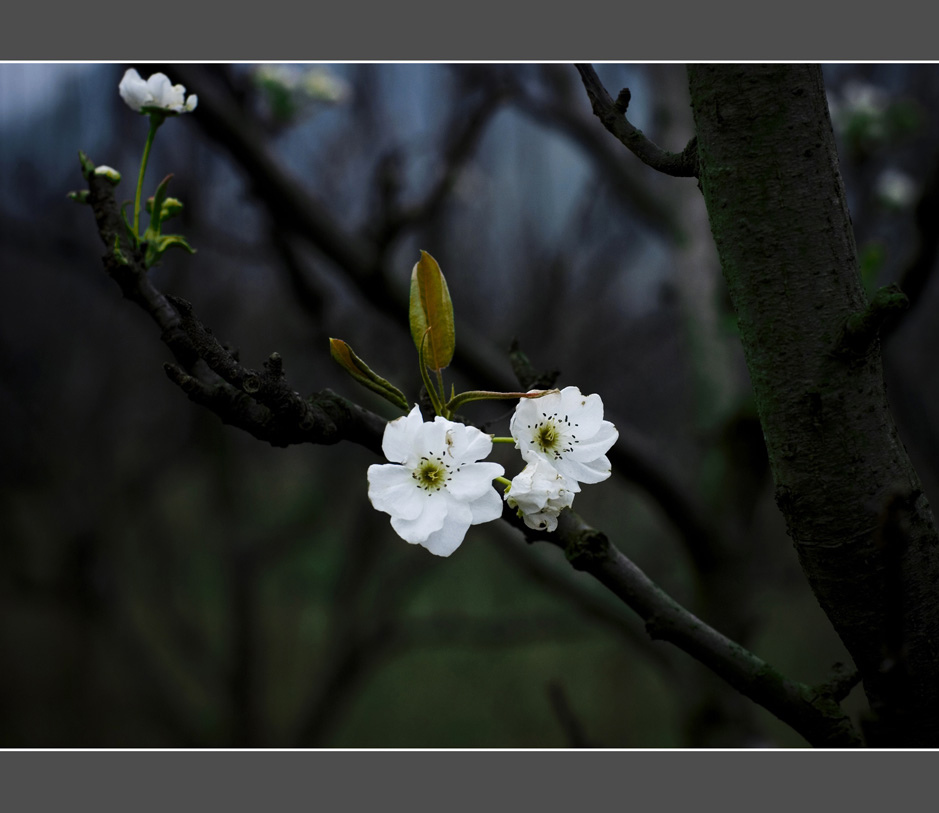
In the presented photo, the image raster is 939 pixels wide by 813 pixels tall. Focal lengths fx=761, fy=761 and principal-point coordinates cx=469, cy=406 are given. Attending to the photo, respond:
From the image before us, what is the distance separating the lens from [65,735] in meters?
2.86

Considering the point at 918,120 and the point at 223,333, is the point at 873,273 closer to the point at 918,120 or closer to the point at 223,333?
the point at 918,120

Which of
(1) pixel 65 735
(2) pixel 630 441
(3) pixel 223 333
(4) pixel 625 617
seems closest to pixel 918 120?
(2) pixel 630 441

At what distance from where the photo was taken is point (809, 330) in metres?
0.55

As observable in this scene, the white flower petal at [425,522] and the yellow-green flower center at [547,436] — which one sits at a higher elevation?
the yellow-green flower center at [547,436]

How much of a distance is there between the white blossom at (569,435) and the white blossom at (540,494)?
21 millimetres

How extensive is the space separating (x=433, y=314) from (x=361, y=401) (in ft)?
3.76

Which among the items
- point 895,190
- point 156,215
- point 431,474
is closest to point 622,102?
point 431,474

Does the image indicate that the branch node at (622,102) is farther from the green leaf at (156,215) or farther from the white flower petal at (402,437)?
the green leaf at (156,215)

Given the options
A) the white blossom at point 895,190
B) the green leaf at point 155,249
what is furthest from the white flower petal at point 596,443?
the white blossom at point 895,190

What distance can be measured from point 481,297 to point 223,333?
3.10 feet

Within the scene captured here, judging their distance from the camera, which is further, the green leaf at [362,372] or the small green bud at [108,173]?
the small green bud at [108,173]

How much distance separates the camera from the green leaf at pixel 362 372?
544mm

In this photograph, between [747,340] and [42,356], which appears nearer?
[747,340]

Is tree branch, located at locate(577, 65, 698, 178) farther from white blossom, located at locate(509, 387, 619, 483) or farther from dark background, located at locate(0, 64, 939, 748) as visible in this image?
dark background, located at locate(0, 64, 939, 748)
